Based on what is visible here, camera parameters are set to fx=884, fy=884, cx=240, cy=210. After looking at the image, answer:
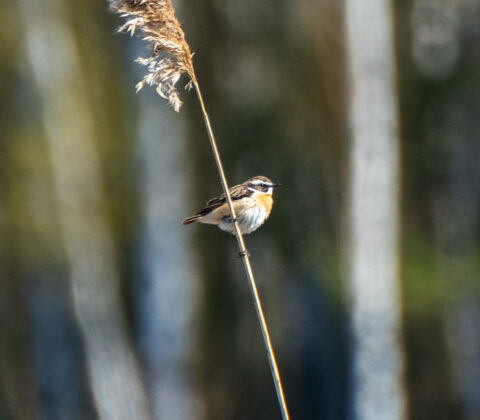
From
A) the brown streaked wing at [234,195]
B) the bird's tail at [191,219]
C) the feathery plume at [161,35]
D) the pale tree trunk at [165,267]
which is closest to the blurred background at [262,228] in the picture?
the pale tree trunk at [165,267]

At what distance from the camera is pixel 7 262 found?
12.7 metres

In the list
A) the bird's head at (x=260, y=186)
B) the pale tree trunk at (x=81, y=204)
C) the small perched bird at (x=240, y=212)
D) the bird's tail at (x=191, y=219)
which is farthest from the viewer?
the pale tree trunk at (x=81, y=204)

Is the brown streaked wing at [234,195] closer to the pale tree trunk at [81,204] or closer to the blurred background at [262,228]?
the blurred background at [262,228]

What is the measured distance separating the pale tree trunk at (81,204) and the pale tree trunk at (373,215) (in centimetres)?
322

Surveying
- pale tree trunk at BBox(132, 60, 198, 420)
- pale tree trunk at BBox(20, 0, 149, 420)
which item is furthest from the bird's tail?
pale tree trunk at BBox(20, 0, 149, 420)

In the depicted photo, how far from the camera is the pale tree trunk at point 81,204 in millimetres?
12805

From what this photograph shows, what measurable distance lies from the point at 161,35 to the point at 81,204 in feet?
34.7

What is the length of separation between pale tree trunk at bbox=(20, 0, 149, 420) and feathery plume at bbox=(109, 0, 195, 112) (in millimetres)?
9517

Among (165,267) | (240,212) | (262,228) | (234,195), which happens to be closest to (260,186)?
(234,195)

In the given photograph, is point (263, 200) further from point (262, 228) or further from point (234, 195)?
point (262, 228)

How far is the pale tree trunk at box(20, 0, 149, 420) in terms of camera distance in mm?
12805

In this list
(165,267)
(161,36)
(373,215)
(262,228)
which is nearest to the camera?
(161,36)

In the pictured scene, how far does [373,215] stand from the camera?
12.6m

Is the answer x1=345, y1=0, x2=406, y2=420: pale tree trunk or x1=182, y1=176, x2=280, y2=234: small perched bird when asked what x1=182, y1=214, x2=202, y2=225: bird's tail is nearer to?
x1=182, y1=176, x2=280, y2=234: small perched bird
